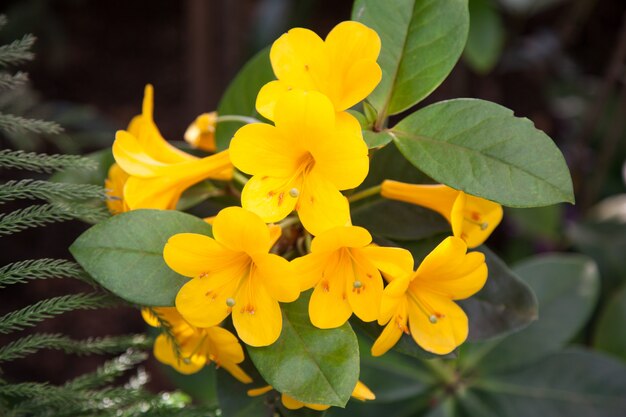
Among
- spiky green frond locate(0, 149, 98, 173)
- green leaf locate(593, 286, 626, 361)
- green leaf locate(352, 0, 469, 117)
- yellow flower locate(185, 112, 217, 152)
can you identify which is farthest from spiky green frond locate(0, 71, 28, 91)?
green leaf locate(593, 286, 626, 361)

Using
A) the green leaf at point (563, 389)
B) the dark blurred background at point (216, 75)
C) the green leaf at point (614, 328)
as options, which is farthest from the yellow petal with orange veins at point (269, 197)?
the dark blurred background at point (216, 75)

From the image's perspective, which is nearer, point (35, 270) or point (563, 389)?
point (35, 270)

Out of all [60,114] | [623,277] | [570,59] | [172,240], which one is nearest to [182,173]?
[172,240]

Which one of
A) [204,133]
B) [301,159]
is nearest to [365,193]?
[301,159]

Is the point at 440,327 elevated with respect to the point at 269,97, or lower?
lower

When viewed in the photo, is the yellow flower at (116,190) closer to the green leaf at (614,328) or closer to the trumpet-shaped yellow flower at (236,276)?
the trumpet-shaped yellow flower at (236,276)

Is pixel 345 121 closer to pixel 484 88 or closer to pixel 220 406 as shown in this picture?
pixel 220 406

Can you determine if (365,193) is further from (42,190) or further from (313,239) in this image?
(42,190)
